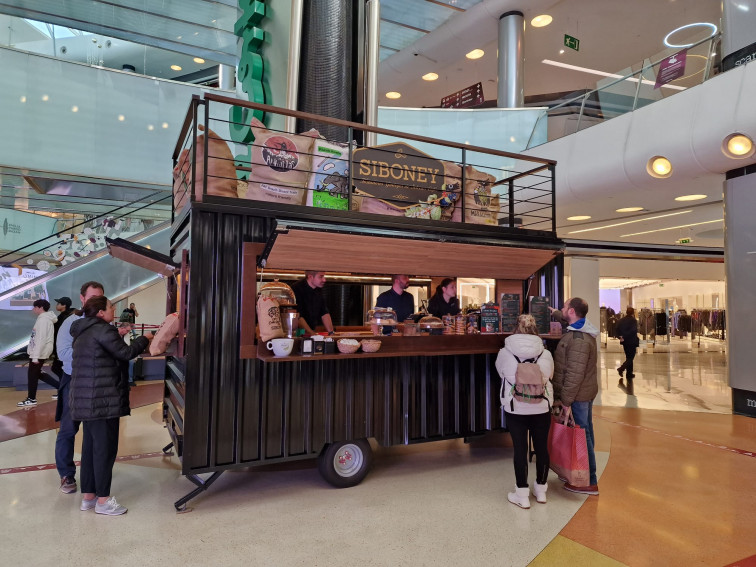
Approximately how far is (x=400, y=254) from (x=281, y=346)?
1.45m

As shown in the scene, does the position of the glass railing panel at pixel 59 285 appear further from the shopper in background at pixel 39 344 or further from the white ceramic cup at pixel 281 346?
the white ceramic cup at pixel 281 346

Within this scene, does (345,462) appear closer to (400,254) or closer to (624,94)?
(400,254)

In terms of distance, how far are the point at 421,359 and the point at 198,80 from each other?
515 inches

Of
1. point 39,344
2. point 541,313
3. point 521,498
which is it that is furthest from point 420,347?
point 39,344

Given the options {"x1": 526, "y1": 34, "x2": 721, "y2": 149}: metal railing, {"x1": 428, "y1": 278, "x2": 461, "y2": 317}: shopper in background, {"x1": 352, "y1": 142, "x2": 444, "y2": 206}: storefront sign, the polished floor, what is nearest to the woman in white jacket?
the polished floor

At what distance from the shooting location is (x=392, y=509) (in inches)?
151

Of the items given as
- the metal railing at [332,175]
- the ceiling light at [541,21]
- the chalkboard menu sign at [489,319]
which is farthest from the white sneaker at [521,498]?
the ceiling light at [541,21]

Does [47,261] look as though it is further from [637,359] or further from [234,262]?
[637,359]

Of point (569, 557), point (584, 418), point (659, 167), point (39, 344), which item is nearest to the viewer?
point (569, 557)

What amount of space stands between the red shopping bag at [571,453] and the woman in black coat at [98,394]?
350 cm

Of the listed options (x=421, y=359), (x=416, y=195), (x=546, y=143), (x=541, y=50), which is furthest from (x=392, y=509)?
(x=541, y=50)

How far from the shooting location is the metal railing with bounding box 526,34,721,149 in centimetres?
720

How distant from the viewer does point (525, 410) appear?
152 inches

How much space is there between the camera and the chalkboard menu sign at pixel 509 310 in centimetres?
521
